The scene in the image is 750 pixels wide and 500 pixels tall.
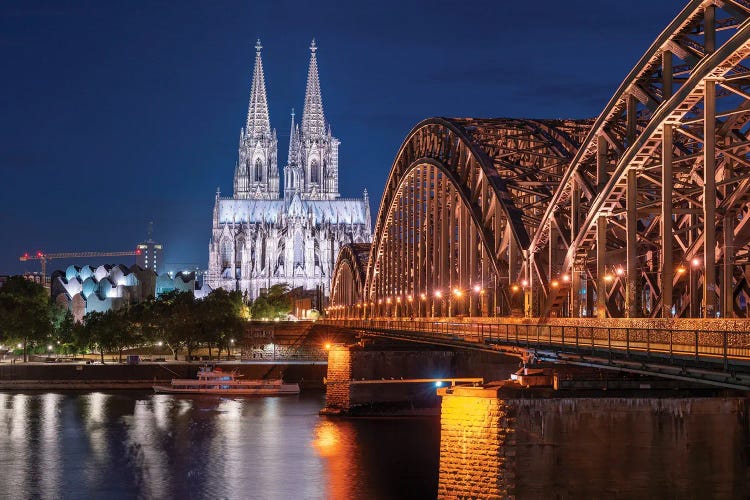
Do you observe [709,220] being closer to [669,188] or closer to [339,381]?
[669,188]

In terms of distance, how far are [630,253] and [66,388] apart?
3360 inches

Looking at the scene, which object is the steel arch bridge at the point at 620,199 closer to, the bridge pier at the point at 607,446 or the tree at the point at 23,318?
the bridge pier at the point at 607,446

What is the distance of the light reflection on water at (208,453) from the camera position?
55781 millimetres

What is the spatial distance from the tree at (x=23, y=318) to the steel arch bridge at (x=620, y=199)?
65203 millimetres

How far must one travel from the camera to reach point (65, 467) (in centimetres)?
6269

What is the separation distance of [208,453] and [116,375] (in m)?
53.4

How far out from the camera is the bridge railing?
92.3 ft

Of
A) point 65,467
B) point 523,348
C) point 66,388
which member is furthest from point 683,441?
point 66,388

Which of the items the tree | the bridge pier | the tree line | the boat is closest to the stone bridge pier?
the boat

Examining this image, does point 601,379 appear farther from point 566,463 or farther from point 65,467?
point 65,467

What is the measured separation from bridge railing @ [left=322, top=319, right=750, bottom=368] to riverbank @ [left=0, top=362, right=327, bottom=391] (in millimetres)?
64828

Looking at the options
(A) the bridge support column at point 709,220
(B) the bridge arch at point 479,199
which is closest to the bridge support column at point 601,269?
(A) the bridge support column at point 709,220

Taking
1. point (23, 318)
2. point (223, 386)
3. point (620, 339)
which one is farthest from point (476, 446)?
point (23, 318)

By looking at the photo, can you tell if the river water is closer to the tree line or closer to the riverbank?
the riverbank
